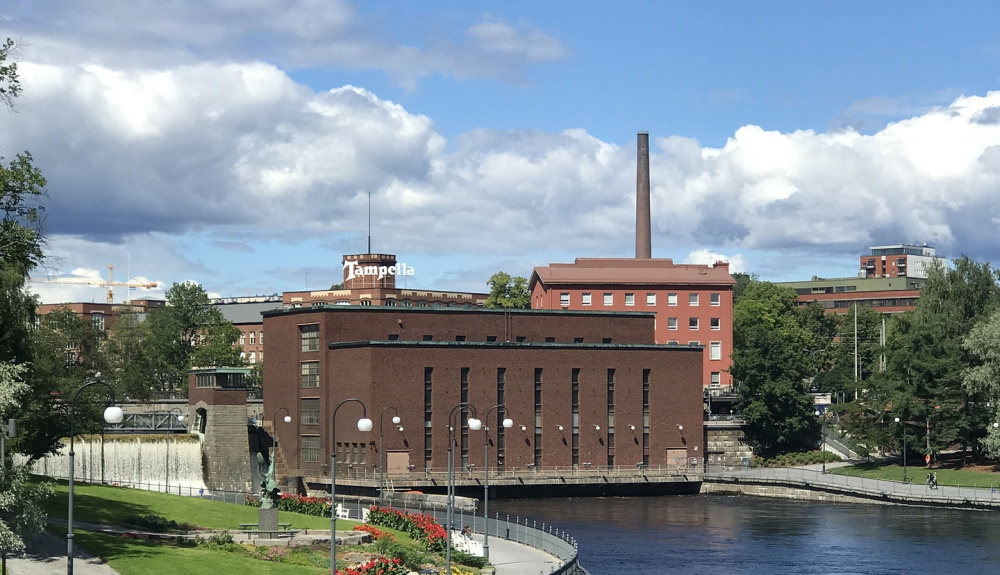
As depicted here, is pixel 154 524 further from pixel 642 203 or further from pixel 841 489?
pixel 642 203

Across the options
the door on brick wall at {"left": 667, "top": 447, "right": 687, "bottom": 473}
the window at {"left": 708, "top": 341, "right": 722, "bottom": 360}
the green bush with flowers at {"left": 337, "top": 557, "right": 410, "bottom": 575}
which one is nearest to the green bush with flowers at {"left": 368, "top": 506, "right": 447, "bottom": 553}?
the green bush with flowers at {"left": 337, "top": 557, "right": 410, "bottom": 575}

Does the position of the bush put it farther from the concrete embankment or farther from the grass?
the concrete embankment

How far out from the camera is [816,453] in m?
131

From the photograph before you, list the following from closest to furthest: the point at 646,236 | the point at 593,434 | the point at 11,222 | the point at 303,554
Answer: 1. the point at 11,222
2. the point at 303,554
3. the point at 593,434
4. the point at 646,236

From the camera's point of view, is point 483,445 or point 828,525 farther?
point 483,445

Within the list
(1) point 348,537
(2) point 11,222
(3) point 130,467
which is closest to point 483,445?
(3) point 130,467

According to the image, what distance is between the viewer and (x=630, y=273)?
159m

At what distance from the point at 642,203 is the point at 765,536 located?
79.9 metres

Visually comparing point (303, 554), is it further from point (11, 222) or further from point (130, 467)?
point (130, 467)

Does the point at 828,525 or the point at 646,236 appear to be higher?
the point at 646,236

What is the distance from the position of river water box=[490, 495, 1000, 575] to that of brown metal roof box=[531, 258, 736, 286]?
44.1 metres

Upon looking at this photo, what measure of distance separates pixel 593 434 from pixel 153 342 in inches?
2707

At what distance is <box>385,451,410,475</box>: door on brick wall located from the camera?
113 metres

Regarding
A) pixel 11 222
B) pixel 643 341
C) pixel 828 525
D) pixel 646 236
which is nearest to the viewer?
pixel 11 222
